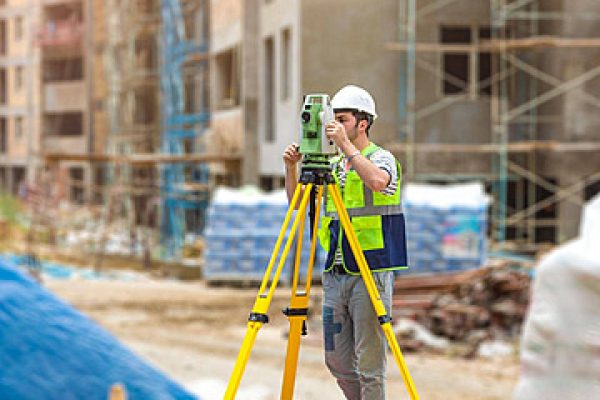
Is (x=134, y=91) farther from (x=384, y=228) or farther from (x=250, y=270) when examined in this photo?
(x=384, y=228)

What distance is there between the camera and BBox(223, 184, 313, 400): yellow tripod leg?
2898mm

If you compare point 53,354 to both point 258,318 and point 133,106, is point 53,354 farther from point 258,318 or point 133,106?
point 133,106

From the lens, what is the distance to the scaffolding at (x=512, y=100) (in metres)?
23.5

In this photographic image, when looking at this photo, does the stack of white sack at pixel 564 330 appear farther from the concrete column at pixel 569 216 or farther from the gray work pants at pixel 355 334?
the concrete column at pixel 569 216

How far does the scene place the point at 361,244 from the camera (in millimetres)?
3117

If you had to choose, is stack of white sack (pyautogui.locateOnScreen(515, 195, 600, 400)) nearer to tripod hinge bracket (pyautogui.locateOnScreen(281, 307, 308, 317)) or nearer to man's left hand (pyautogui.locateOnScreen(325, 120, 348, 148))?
man's left hand (pyautogui.locateOnScreen(325, 120, 348, 148))

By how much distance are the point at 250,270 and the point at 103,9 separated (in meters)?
35.5

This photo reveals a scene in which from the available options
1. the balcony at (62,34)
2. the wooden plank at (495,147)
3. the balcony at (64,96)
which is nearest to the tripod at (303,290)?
the wooden plank at (495,147)

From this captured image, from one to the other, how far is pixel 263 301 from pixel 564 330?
106cm

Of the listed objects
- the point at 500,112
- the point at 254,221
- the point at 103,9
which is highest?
the point at 103,9

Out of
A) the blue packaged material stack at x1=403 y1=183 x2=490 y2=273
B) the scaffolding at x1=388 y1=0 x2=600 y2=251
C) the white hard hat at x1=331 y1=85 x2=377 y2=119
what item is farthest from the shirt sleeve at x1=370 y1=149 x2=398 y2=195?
the scaffolding at x1=388 y1=0 x2=600 y2=251

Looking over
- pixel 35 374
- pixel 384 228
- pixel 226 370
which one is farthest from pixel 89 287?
pixel 384 228

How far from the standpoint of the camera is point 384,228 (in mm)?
3111

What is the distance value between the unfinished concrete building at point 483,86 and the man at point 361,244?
66.2ft
